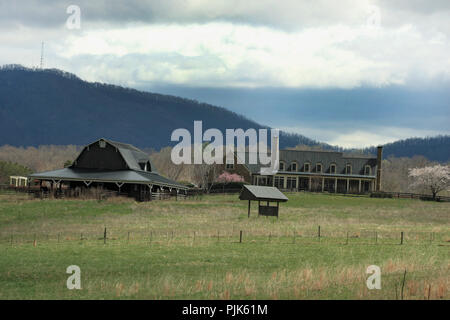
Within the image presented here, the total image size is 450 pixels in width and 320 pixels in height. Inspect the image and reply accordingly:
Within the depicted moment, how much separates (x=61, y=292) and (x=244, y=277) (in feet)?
23.8

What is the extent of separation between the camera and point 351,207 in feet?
221

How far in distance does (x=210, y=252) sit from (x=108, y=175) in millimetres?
40568

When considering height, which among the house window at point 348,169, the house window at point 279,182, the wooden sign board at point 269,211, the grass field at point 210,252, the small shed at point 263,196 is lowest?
the grass field at point 210,252

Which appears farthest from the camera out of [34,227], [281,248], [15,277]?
[34,227]

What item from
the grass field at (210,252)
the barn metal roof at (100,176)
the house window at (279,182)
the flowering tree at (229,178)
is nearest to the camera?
the grass field at (210,252)

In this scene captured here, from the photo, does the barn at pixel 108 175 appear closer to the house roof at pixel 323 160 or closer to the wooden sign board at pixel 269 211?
the wooden sign board at pixel 269 211

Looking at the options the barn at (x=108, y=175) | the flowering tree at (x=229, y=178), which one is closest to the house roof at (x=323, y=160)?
the flowering tree at (x=229, y=178)

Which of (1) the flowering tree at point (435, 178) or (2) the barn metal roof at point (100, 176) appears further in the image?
(1) the flowering tree at point (435, 178)

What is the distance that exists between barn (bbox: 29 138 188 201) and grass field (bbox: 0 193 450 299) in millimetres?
6461

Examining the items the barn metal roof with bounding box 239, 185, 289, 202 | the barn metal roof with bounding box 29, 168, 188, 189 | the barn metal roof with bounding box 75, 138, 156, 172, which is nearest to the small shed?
the barn metal roof with bounding box 239, 185, 289, 202

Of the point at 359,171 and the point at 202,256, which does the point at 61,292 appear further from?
the point at 359,171

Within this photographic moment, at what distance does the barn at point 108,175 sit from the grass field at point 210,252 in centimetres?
646

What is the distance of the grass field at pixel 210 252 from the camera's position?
22203 mm
